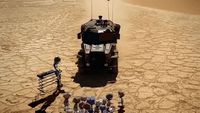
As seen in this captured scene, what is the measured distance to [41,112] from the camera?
884 cm

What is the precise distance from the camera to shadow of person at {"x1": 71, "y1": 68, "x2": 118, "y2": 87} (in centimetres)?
1060

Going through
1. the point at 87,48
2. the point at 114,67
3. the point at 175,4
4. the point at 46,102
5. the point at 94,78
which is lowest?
the point at 46,102

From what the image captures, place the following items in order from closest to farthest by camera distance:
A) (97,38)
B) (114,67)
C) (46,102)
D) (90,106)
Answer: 1. (90,106)
2. (46,102)
3. (97,38)
4. (114,67)

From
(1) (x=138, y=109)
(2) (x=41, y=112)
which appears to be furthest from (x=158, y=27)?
(2) (x=41, y=112)

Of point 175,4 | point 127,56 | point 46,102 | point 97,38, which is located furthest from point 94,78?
point 175,4

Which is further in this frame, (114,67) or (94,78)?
(114,67)

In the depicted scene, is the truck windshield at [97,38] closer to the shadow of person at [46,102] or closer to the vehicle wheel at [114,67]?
the vehicle wheel at [114,67]

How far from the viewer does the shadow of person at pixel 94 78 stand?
10.6m

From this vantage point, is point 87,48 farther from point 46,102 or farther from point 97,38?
point 46,102

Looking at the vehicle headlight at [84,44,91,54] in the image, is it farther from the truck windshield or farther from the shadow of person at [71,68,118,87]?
the shadow of person at [71,68,118,87]

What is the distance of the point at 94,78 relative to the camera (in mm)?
11039

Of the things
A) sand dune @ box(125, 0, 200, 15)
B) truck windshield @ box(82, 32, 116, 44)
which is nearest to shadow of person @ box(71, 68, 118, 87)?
truck windshield @ box(82, 32, 116, 44)

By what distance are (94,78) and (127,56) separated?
2713 mm

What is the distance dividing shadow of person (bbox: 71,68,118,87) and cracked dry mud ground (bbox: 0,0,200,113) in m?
0.23
